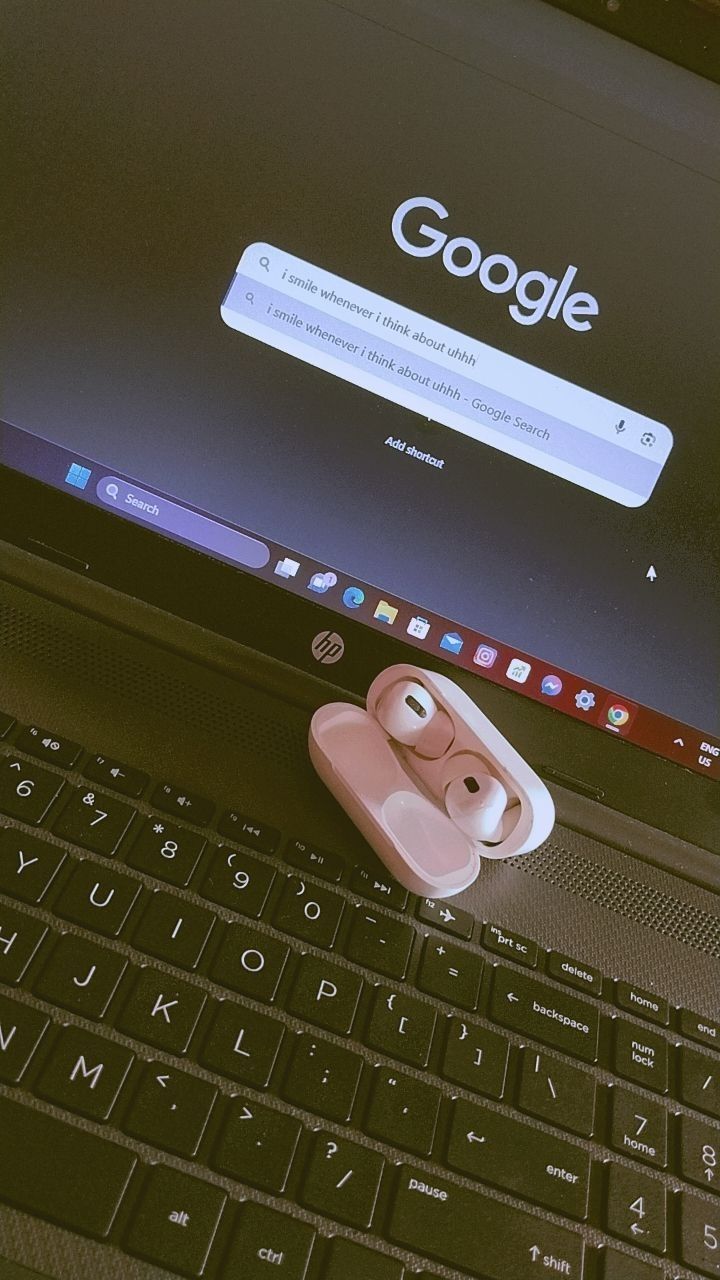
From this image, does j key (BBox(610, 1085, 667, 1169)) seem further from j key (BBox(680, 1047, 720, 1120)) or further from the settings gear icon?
the settings gear icon

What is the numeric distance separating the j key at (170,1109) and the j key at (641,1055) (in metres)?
0.21

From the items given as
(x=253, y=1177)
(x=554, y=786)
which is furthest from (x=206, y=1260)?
(x=554, y=786)

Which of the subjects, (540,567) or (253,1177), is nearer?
(253,1177)

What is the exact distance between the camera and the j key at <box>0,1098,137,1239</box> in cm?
29

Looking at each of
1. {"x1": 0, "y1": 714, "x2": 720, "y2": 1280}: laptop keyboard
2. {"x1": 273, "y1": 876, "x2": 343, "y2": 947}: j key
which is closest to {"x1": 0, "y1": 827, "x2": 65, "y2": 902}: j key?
{"x1": 0, "y1": 714, "x2": 720, "y2": 1280}: laptop keyboard

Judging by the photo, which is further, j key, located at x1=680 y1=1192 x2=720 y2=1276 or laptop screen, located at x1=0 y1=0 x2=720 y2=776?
Answer: laptop screen, located at x1=0 y1=0 x2=720 y2=776

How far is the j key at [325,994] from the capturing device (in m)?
0.37

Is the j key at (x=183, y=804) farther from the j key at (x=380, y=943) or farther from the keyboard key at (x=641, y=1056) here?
the keyboard key at (x=641, y=1056)

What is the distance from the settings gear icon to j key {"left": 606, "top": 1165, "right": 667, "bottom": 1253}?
25 cm

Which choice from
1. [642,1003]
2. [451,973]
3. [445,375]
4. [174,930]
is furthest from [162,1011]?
[445,375]

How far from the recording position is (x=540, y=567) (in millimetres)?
508

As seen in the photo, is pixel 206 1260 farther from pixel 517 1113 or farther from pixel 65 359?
pixel 65 359

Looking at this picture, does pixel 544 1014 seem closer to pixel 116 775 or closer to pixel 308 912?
pixel 308 912

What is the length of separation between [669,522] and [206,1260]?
0.44 m
